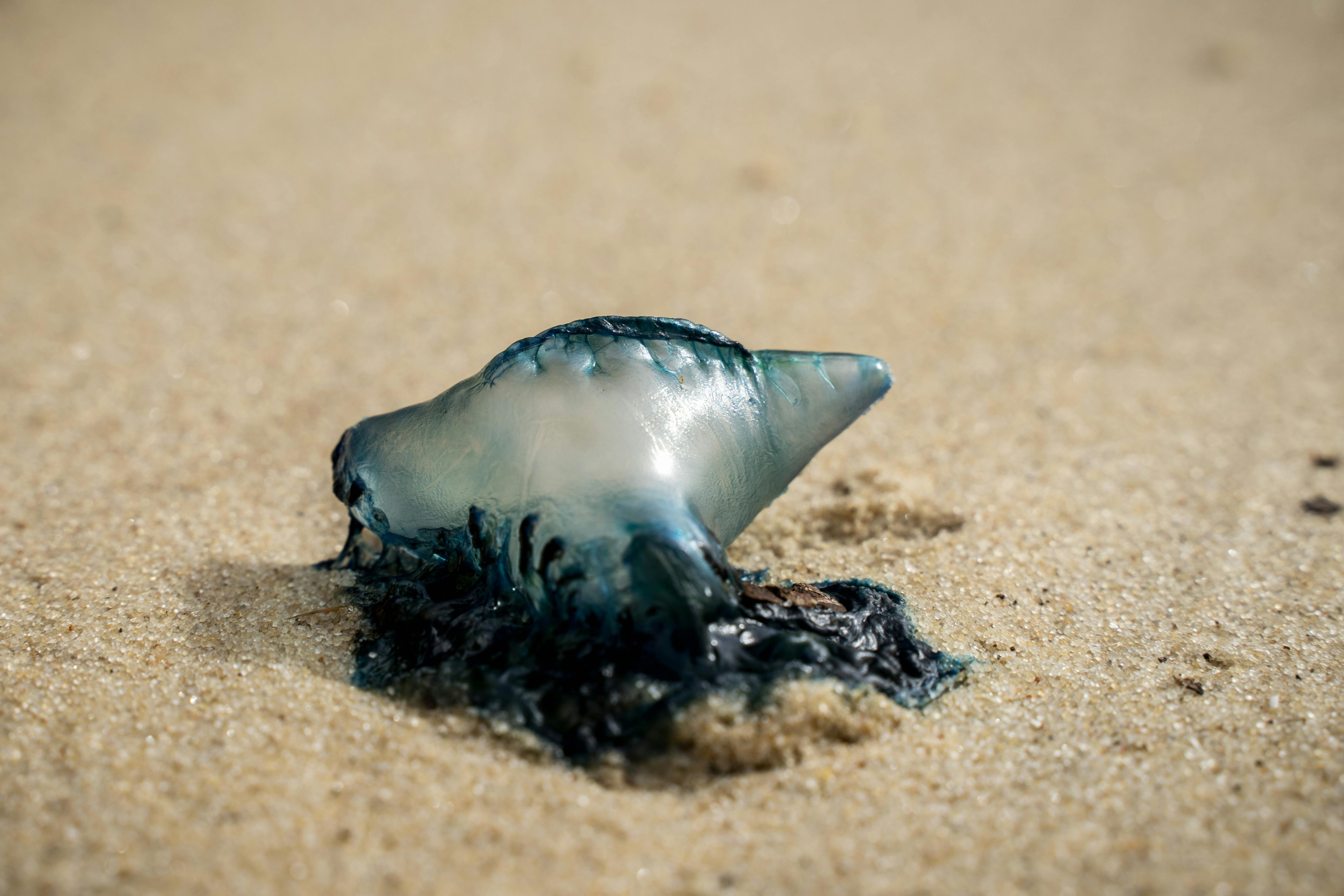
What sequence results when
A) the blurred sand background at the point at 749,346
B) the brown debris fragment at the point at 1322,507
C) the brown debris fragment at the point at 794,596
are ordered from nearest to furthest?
the blurred sand background at the point at 749,346 → the brown debris fragment at the point at 794,596 → the brown debris fragment at the point at 1322,507

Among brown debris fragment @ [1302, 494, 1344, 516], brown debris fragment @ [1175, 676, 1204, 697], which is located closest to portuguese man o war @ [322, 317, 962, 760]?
brown debris fragment @ [1175, 676, 1204, 697]

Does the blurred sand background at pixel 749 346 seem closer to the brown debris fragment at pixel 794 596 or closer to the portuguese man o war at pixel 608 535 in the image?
the portuguese man o war at pixel 608 535

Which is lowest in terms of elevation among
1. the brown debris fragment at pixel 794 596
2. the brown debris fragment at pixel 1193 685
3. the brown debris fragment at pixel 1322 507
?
the brown debris fragment at pixel 1193 685

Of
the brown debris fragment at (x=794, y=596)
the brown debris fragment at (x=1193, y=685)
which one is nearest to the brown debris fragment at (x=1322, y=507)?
the brown debris fragment at (x=1193, y=685)

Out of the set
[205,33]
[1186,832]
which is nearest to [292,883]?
[1186,832]

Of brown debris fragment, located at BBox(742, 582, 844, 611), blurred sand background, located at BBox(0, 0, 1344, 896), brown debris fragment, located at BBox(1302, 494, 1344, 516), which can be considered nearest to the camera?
blurred sand background, located at BBox(0, 0, 1344, 896)

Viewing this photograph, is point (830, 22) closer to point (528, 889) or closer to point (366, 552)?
point (366, 552)

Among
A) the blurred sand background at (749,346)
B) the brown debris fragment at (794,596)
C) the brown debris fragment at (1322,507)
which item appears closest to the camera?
the blurred sand background at (749,346)

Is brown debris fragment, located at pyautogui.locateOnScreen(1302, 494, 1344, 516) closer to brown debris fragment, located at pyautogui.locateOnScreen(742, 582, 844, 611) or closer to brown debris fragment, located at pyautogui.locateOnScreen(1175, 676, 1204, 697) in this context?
brown debris fragment, located at pyautogui.locateOnScreen(1175, 676, 1204, 697)
